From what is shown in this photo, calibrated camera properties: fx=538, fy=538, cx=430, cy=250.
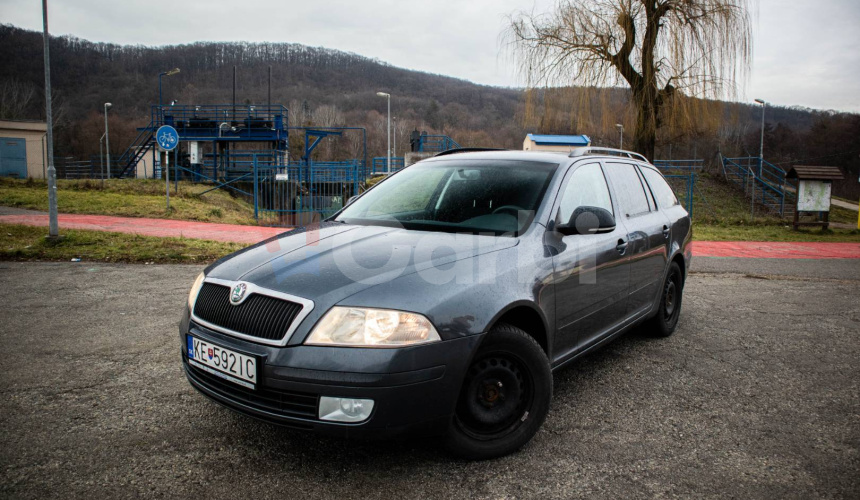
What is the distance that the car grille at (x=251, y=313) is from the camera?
235 centimetres

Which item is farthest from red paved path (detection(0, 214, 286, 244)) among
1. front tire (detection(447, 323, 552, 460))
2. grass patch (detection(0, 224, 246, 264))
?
front tire (detection(447, 323, 552, 460))

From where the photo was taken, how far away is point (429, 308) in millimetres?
2336

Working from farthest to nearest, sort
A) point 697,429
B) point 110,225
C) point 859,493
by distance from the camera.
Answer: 1. point 110,225
2. point 697,429
3. point 859,493

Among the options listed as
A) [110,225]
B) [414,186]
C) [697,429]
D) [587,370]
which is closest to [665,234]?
[587,370]

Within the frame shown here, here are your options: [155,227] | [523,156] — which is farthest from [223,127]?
[523,156]

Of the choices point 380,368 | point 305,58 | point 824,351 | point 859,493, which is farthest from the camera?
point 305,58

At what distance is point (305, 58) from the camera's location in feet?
355

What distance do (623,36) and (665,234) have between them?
1336 cm

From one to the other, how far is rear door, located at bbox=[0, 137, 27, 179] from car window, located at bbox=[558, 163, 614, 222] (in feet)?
124

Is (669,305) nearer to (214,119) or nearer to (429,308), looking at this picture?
(429,308)

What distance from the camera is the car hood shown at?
2453mm

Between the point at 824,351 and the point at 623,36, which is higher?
the point at 623,36

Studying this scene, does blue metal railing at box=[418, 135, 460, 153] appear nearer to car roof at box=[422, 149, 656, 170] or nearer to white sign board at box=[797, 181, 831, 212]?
white sign board at box=[797, 181, 831, 212]

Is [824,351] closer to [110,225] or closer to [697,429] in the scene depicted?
[697,429]
